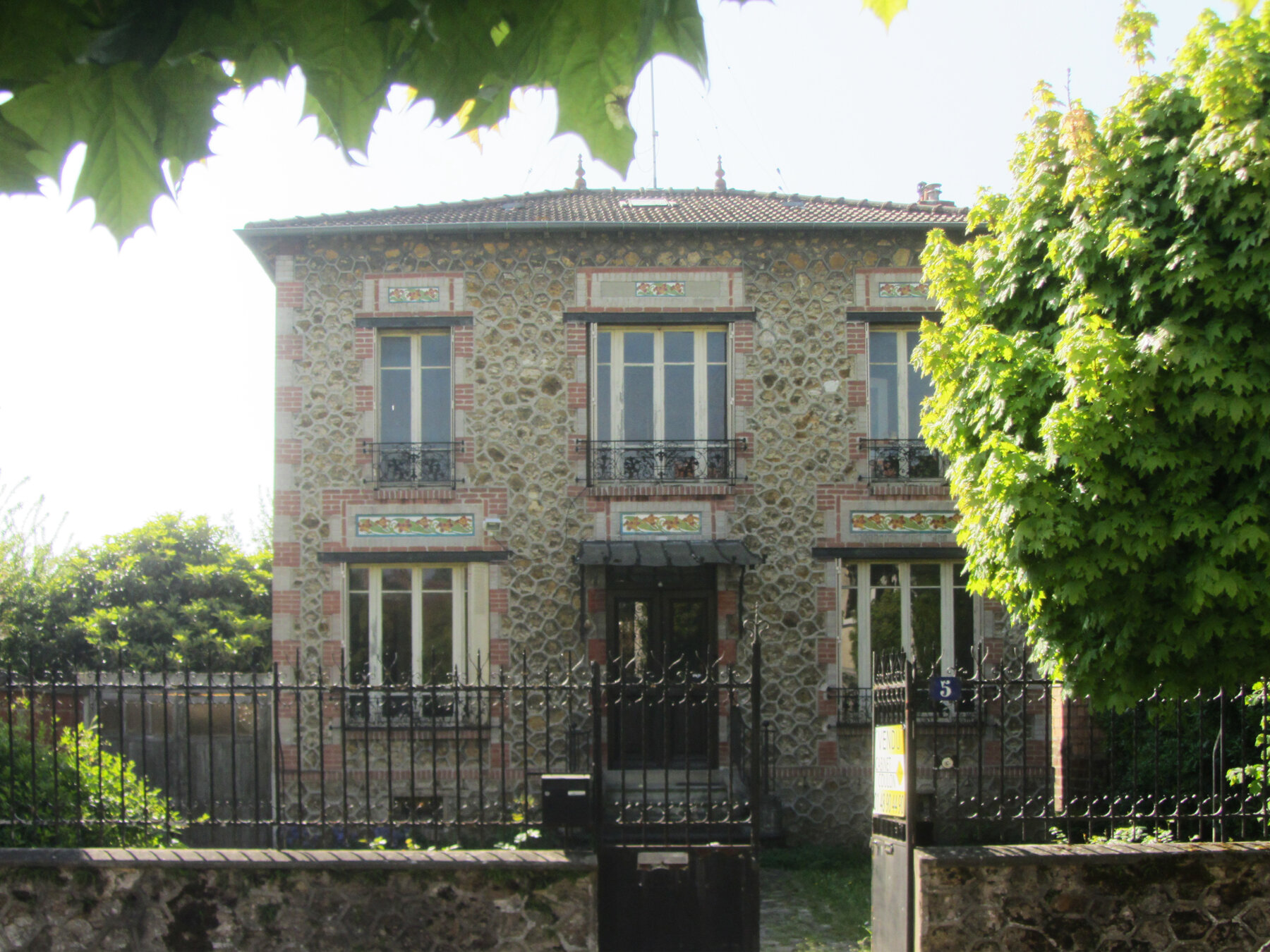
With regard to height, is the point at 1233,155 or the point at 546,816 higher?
the point at 1233,155

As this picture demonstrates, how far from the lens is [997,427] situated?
9.69 m

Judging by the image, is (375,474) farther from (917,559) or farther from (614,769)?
(917,559)

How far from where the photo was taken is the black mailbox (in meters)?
7.00

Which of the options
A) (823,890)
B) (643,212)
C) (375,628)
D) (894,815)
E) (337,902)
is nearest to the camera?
(337,902)

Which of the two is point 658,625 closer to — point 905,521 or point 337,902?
point 905,521

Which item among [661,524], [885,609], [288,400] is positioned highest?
[288,400]

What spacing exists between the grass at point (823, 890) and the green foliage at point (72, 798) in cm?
479

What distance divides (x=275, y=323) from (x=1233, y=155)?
407 inches

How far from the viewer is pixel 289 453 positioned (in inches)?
538

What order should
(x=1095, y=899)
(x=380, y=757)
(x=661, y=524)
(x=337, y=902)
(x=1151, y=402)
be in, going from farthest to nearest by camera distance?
1. (x=661, y=524)
2. (x=380, y=757)
3. (x=1151, y=402)
4. (x=1095, y=899)
5. (x=337, y=902)

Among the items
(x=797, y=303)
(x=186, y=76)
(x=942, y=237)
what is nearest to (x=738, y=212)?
(x=797, y=303)

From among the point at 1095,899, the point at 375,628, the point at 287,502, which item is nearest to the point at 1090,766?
the point at 1095,899

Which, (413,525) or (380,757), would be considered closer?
(380,757)

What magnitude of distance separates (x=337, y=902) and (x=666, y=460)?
304 inches
